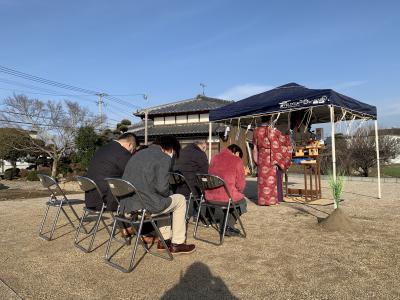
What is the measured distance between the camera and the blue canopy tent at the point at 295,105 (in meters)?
5.76

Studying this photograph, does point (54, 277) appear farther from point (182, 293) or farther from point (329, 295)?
point (329, 295)

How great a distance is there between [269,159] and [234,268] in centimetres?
380

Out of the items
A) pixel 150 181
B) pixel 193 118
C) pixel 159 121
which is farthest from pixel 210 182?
pixel 159 121

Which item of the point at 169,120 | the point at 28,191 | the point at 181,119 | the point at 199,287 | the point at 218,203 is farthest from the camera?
the point at 169,120

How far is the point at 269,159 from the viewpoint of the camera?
6.57 metres

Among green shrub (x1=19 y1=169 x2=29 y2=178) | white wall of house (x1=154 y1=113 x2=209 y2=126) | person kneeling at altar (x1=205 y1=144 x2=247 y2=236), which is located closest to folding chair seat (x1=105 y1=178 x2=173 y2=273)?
person kneeling at altar (x1=205 y1=144 x2=247 y2=236)

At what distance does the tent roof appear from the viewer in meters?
5.82

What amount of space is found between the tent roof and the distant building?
12405 mm

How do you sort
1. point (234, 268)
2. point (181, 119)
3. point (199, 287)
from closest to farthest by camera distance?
1. point (199, 287)
2. point (234, 268)
3. point (181, 119)

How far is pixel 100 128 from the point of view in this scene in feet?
74.5

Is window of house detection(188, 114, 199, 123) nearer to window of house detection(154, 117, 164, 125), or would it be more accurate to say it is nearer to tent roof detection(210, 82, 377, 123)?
window of house detection(154, 117, 164, 125)

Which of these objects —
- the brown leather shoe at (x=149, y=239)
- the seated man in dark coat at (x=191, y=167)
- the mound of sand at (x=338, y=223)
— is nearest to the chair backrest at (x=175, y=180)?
the seated man in dark coat at (x=191, y=167)

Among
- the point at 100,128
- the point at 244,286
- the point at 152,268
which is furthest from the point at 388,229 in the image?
the point at 100,128

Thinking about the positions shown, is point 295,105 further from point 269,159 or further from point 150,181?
point 150,181
